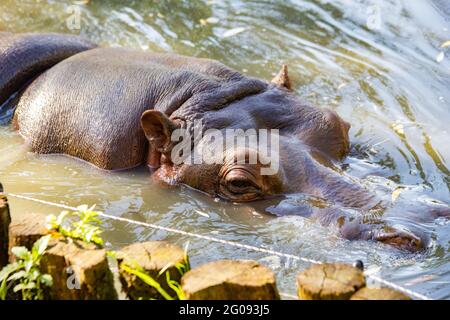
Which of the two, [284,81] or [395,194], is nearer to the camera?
[395,194]

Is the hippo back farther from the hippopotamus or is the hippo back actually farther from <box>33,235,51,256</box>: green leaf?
<box>33,235,51,256</box>: green leaf

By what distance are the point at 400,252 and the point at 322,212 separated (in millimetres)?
658

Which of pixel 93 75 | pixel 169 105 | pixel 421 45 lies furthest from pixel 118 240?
pixel 421 45

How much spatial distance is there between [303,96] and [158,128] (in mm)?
2377

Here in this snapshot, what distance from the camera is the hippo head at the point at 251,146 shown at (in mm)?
5152

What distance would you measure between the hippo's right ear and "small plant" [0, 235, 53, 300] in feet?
7.29

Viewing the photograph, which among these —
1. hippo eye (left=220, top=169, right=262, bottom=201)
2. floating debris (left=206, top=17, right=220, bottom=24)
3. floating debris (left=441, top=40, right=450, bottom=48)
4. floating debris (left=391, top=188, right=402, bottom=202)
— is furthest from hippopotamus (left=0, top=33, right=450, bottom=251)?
floating debris (left=206, top=17, right=220, bottom=24)

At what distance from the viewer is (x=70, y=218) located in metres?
5.20

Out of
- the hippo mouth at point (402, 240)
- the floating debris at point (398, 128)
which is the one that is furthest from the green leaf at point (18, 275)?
the floating debris at point (398, 128)

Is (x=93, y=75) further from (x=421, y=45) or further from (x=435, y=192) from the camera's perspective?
(x=421, y=45)

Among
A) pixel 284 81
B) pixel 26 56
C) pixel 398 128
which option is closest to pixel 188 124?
pixel 284 81

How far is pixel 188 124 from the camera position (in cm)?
561

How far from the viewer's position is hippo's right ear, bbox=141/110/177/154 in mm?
5438

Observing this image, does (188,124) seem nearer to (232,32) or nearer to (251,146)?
(251,146)
